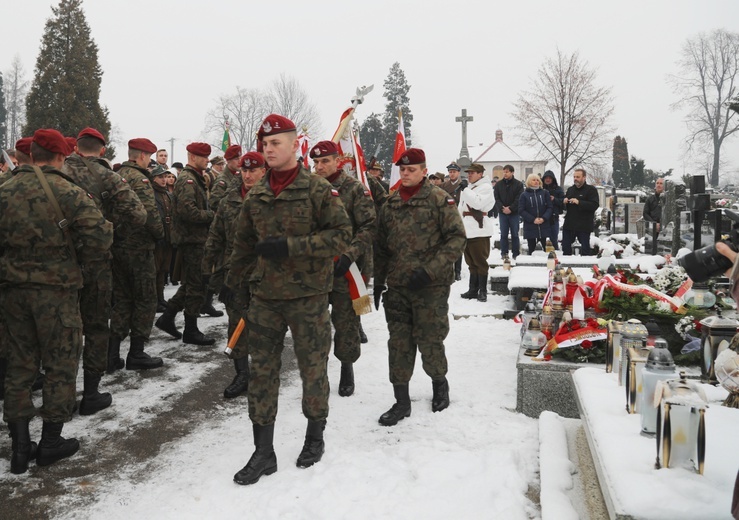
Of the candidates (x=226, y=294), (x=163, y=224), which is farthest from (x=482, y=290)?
(x=226, y=294)

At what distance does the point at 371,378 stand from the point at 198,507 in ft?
8.63

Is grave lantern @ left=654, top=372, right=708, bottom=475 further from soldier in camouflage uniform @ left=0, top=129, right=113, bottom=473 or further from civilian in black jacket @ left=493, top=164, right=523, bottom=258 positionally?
civilian in black jacket @ left=493, top=164, right=523, bottom=258

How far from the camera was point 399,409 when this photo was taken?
4859mm

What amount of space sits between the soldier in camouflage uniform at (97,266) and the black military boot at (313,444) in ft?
6.80

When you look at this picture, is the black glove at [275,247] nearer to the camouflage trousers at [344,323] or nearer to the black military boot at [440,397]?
the camouflage trousers at [344,323]

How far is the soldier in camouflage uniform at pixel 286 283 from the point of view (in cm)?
388

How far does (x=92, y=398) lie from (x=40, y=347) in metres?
1.06

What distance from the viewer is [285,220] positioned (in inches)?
154

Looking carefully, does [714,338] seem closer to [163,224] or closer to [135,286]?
[135,286]

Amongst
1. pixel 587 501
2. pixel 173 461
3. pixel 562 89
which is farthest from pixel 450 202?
pixel 562 89

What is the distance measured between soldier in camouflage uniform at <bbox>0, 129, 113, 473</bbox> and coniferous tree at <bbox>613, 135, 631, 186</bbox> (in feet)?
180

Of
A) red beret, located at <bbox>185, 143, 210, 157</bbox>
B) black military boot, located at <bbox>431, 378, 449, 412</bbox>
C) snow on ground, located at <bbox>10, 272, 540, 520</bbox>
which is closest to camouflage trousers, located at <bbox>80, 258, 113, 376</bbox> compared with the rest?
snow on ground, located at <bbox>10, 272, 540, 520</bbox>

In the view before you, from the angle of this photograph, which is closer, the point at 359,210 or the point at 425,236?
the point at 425,236

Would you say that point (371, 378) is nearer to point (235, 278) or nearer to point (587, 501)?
point (235, 278)
